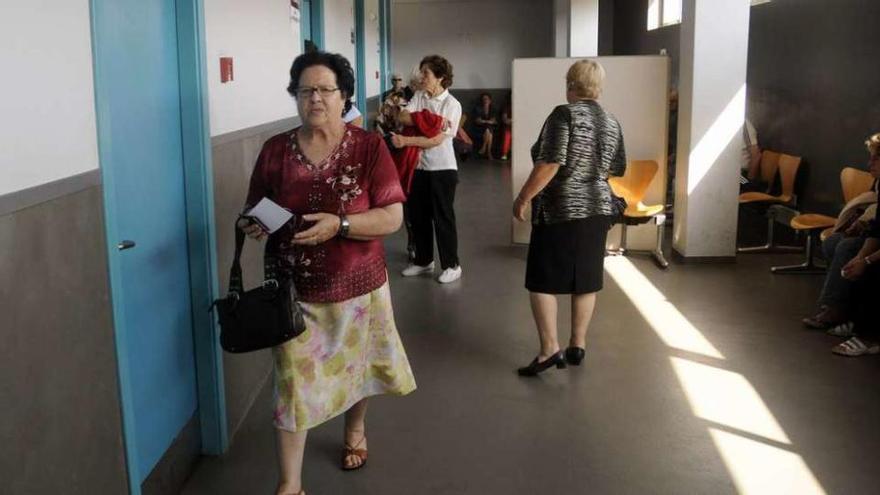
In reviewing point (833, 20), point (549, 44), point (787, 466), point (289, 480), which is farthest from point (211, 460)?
point (549, 44)

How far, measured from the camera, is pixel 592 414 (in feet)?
11.7

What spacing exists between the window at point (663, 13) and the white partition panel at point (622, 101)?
568cm

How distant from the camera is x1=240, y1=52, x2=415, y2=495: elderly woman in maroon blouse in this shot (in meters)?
2.55

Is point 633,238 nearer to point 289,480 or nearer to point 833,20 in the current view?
point 833,20

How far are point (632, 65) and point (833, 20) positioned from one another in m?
1.51

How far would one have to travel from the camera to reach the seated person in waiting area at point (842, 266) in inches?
181

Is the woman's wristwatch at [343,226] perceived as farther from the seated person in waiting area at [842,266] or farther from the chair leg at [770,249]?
the chair leg at [770,249]

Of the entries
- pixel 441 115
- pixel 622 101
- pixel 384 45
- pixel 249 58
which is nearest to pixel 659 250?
pixel 622 101

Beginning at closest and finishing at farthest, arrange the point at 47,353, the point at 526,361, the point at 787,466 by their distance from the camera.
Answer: the point at 47,353
the point at 787,466
the point at 526,361

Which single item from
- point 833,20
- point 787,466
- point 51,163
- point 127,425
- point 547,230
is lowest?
point 787,466

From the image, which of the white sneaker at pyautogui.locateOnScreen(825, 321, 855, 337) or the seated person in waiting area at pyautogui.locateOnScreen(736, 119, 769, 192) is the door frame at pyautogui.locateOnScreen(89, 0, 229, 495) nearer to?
the white sneaker at pyautogui.locateOnScreen(825, 321, 855, 337)

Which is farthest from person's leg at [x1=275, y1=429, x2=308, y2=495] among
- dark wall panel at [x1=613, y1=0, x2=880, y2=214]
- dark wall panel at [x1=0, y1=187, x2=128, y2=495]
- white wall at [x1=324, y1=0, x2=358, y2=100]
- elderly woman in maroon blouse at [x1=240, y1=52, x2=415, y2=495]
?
dark wall panel at [x1=613, y1=0, x2=880, y2=214]

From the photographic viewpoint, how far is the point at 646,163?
21.3 feet

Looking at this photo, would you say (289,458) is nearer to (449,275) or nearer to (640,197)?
(449,275)
